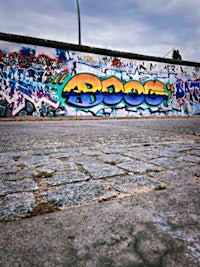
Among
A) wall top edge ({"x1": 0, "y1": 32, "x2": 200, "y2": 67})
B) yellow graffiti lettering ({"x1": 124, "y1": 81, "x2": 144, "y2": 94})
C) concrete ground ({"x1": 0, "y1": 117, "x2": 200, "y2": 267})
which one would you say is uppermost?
wall top edge ({"x1": 0, "y1": 32, "x2": 200, "y2": 67})

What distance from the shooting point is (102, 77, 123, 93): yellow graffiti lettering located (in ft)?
34.8

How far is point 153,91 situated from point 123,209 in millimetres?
11504

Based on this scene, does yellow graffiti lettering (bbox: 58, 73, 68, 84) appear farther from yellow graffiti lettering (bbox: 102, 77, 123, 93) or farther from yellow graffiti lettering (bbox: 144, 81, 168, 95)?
yellow graffiti lettering (bbox: 144, 81, 168, 95)

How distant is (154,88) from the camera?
11820 millimetres

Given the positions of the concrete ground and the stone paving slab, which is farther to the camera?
the stone paving slab

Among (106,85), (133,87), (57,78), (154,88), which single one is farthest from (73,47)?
(154,88)

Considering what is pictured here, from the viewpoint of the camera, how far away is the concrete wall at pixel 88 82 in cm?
871

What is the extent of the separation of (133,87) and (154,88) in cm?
140

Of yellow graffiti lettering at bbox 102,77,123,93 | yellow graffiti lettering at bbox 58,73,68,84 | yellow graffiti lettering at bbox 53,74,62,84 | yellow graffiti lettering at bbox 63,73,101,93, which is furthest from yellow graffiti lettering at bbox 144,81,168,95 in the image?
yellow graffiti lettering at bbox 53,74,62,84

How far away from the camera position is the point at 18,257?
682 mm

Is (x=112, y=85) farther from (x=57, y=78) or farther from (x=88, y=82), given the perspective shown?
(x=57, y=78)

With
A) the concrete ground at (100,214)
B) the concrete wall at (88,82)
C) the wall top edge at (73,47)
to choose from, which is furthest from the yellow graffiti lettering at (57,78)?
the concrete ground at (100,214)

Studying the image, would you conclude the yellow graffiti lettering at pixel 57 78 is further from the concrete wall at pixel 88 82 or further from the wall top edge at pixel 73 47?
the wall top edge at pixel 73 47

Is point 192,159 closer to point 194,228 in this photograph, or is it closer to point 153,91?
point 194,228
